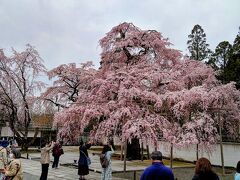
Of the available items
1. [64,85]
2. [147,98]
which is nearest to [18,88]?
[64,85]

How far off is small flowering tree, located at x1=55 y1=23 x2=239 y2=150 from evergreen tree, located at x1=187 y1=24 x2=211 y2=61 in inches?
631

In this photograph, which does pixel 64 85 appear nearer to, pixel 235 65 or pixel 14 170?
pixel 235 65

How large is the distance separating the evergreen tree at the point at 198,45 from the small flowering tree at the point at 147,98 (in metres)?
16.0

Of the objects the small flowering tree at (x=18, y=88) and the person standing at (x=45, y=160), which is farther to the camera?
the small flowering tree at (x=18, y=88)

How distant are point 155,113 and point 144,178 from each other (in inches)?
493

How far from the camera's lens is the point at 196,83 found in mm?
23484

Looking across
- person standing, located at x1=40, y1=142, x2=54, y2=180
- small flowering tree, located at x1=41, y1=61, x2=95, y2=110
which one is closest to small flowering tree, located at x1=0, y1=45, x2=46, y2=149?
small flowering tree, located at x1=41, y1=61, x2=95, y2=110

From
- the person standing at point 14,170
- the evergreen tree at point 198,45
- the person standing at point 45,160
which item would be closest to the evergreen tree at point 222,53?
the evergreen tree at point 198,45

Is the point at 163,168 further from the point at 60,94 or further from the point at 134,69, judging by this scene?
the point at 60,94

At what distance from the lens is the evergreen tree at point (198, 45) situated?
3909cm

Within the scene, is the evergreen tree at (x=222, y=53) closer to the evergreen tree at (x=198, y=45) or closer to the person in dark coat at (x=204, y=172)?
the evergreen tree at (x=198, y=45)

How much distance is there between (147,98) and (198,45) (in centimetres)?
2389

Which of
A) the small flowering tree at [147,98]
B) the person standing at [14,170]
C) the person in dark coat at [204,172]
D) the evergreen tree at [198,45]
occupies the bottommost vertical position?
the person standing at [14,170]

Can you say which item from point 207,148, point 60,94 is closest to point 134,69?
point 207,148
